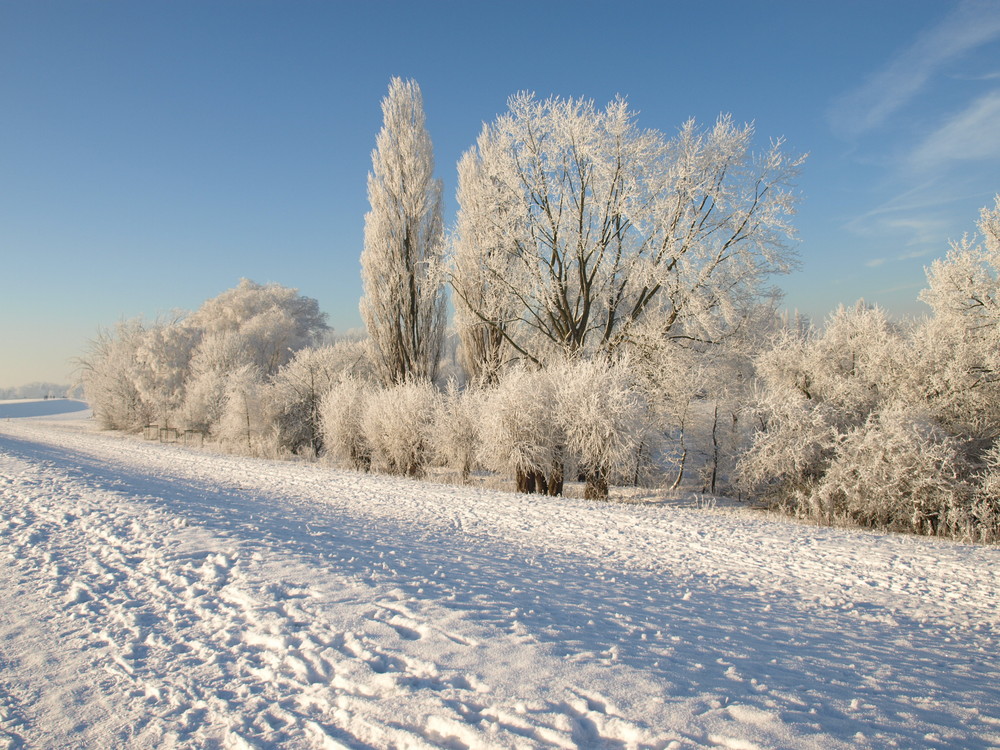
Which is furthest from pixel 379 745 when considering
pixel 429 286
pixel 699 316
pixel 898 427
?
pixel 429 286

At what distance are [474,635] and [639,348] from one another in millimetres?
11821

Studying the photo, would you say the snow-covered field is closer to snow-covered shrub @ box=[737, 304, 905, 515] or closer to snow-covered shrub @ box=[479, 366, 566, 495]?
snow-covered shrub @ box=[737, 304, 905, 515]

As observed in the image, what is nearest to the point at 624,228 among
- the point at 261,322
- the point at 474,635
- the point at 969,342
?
the point at 969,342

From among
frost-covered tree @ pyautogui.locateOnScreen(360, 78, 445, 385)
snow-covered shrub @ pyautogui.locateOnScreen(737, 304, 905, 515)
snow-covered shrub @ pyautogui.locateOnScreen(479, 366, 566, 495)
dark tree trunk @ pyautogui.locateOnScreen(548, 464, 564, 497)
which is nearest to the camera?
snow-covered shrub @ pyautogui.locateOnScreen(737, 304, 905, 515)

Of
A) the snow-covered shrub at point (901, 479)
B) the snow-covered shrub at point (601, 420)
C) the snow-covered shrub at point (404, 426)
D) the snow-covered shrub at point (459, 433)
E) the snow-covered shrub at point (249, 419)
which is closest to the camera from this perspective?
the snow-covered shrub at point (901, 479)

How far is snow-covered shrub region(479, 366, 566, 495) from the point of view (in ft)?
41.6

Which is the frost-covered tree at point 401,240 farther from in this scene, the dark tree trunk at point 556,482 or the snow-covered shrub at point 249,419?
the dark tree trunk at point 556,482

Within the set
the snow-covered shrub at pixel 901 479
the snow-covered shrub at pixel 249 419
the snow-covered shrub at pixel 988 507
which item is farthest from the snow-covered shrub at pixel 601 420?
the snow-covered shrub at pixel 249 419

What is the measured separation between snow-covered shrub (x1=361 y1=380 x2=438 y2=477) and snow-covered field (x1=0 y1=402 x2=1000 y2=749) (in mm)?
7641

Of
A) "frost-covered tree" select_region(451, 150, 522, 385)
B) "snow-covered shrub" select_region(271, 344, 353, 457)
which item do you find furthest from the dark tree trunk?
"snow-covered shrub" select_region(271, 344, 353, 457)

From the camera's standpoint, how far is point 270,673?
3510 mm

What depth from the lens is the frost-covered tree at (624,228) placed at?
1423cm

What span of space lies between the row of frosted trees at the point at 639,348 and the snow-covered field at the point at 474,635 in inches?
154

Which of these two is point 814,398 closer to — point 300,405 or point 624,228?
point 624,228
